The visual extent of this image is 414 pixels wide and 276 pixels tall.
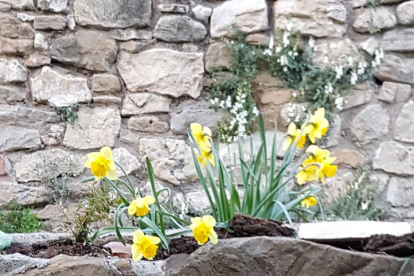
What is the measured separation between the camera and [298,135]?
1.58 metres

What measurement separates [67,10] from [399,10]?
179 centimetres

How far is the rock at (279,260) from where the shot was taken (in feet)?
3.84

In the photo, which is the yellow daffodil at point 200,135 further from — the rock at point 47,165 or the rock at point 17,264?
the rock at point 47,165

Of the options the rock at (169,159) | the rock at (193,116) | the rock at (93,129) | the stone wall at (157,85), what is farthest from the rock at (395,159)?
the rock at (93,129)

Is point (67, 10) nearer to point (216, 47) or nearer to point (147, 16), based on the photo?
point (147, 16)

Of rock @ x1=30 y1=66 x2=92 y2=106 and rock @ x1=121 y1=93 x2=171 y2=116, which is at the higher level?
rock @ x1=30 y1=66 x2=92 y2=106

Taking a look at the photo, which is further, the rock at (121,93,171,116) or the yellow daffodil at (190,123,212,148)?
the rock at (121,93,171,116)

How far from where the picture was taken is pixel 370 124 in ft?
9.16

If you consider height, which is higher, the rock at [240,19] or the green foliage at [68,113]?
the rock at [240,19]

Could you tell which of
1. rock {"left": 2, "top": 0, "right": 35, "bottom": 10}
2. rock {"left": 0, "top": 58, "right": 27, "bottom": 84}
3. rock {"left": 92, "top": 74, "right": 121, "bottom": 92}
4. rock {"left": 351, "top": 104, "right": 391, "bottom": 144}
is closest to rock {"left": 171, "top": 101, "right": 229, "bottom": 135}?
rock {"left": 92, "top": 74, "right": 121, "bottom": 92}

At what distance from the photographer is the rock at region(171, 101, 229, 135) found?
9.10 feet

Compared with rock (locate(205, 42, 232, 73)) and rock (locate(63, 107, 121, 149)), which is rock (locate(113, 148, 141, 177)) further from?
rock (locate(205, 42, 232, 73))

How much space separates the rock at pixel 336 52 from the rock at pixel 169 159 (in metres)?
0.87

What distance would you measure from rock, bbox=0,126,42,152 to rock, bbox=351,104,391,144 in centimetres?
168
